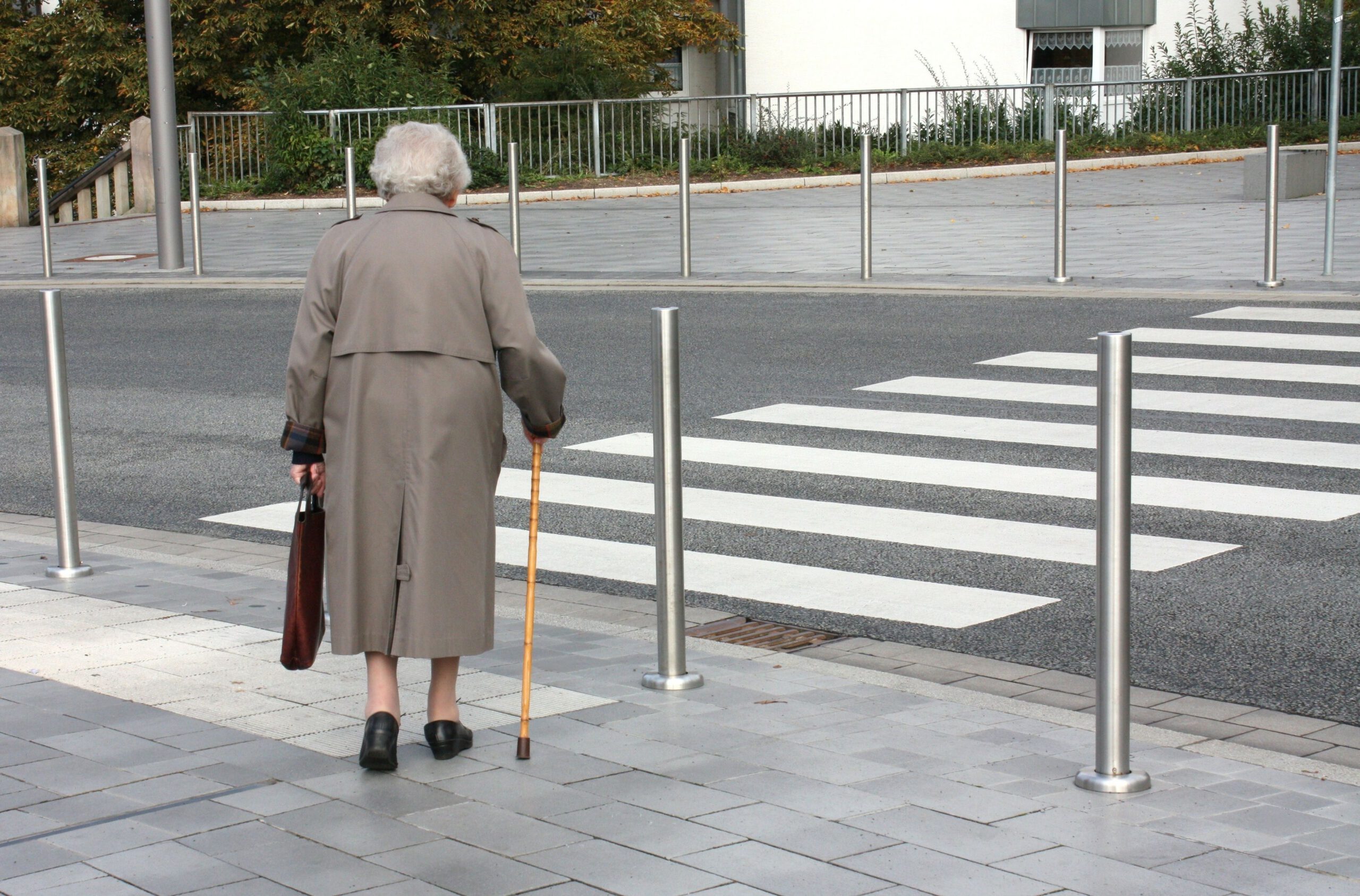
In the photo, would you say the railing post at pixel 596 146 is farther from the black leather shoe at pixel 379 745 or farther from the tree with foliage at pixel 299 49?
the black leather shoe at pixel 379 745

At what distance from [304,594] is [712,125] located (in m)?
23.9

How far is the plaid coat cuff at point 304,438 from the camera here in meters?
4.37

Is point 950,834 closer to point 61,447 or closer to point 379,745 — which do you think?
point 379,745

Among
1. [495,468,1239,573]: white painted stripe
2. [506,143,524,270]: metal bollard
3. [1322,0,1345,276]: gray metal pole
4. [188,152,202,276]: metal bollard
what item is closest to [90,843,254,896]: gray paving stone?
[495,468,1239,573]: white painted stripe

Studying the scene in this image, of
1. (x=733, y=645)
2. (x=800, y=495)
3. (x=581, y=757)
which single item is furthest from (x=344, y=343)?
(x=800, y=495)

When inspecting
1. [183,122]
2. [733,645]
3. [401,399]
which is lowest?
[733,645]

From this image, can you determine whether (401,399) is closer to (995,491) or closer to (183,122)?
(995,491)

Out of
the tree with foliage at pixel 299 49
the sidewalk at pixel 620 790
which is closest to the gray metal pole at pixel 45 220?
the tree with foliage at pixel 299 49

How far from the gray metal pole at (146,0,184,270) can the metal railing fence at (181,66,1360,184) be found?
26.4 ft

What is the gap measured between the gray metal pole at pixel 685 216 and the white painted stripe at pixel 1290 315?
475cm

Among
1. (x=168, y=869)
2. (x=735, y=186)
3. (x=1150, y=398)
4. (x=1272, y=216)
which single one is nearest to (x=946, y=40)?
(x=735, y=186)

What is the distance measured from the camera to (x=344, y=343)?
429cm

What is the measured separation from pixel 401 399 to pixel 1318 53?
29.7m

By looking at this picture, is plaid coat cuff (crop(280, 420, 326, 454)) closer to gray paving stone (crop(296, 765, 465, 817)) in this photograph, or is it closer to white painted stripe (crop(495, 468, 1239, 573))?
gray paving stone (crop(296, 765, 465, 817))
